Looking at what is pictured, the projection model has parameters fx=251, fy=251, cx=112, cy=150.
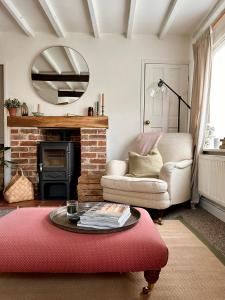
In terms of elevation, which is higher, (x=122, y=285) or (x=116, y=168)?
(x=116, y=168)

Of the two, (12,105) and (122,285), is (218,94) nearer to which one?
(122,285)

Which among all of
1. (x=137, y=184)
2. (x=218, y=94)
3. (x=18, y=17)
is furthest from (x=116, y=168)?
(x=18, y=17)

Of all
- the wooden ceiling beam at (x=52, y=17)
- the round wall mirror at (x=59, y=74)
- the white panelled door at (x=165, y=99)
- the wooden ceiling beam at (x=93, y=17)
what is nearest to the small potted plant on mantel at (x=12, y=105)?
the round wall mirror at (x=59, y=74)

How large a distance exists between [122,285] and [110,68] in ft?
9.92

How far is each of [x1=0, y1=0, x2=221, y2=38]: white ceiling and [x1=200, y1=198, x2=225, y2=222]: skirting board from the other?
2.23 metres

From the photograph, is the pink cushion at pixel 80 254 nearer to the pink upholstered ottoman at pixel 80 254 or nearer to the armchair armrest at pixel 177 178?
the pink upholstered ottoman at pixel 80 254

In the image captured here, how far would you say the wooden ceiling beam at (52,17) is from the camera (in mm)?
2760

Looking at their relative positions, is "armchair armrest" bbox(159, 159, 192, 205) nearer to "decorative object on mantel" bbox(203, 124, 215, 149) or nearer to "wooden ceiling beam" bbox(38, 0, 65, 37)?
"decorative object on mantel" bbox(203, 124, 215, 149)

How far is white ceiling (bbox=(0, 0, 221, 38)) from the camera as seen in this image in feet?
9.21

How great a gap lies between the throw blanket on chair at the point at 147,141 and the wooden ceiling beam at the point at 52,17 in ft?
5.98

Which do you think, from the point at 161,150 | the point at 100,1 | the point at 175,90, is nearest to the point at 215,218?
the point at 161,150

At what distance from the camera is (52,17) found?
305 cm

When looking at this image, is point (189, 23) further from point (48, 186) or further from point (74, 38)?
point (48, 186)

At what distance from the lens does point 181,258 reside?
169 centimetres
